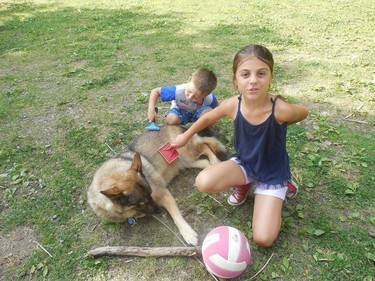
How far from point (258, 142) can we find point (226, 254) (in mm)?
1310

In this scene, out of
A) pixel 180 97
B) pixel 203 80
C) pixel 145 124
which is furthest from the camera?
pixel 145 124

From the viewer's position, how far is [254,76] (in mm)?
3189

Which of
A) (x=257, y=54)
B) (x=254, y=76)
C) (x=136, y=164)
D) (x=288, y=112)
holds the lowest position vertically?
(x=136, y=164)

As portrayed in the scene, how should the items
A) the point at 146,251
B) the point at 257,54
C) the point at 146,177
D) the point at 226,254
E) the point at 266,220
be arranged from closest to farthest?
the point at 226,254 < the point at 257,54 < the point at 266,220 < the point at 146,251 < the point at 146,177

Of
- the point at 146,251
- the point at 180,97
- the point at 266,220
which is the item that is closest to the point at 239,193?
the point at 266,220

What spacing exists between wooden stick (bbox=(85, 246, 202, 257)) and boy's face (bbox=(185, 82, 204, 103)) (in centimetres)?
245

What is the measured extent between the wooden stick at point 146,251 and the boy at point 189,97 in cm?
222

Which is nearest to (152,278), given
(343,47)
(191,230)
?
(191,230)

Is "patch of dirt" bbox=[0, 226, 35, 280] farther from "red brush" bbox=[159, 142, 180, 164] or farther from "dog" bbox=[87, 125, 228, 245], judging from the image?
"red brush" bbox=[159, 142, 180, 164]

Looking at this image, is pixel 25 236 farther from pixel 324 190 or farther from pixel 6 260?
pixel 324 190

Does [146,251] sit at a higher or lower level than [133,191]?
lower

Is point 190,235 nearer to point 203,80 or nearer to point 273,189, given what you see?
point 273,189

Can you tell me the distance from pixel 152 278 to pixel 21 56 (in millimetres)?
9100

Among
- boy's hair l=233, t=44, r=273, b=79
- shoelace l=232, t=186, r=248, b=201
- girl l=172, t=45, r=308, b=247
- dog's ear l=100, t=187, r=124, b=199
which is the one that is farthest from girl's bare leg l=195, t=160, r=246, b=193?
boy's hair l=233, t=44, r=273, b=79
